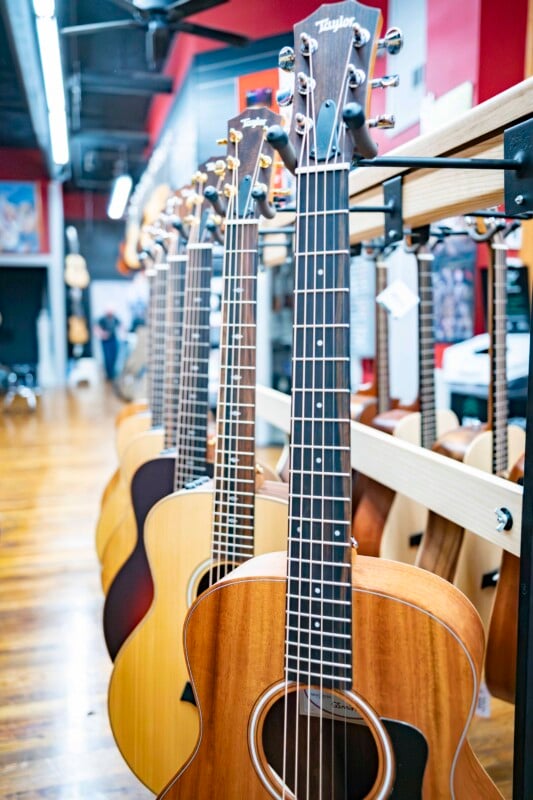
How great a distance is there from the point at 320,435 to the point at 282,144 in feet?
1.28

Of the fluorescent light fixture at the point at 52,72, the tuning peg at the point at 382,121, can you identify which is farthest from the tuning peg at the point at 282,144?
the fluorescent light fixture at the point at 52,72

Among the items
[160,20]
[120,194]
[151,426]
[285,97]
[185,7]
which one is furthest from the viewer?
[120,194]

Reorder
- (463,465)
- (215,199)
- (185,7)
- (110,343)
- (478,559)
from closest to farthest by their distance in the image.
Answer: (463,465) < (215,199) < (478,559) < (185,7) < (110,343)

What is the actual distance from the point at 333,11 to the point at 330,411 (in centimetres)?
54

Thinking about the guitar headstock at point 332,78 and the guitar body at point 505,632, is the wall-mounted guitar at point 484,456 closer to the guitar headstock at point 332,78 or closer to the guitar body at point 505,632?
the guitar body at point 505,632

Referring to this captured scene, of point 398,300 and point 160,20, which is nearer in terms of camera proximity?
point 398,300

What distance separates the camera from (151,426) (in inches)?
109

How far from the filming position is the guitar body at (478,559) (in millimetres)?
1560

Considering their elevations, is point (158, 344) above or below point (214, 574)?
above

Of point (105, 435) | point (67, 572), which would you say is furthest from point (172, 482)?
point (105, 435)

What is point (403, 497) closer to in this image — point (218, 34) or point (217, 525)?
point (217, 525)

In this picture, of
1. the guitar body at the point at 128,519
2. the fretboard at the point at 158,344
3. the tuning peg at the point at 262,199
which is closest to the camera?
the tuning peg at the point at 262,199

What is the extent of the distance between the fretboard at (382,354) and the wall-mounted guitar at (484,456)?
0.55 meters

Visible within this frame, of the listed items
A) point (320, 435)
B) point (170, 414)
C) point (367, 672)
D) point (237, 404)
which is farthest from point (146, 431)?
point (367, 672)
